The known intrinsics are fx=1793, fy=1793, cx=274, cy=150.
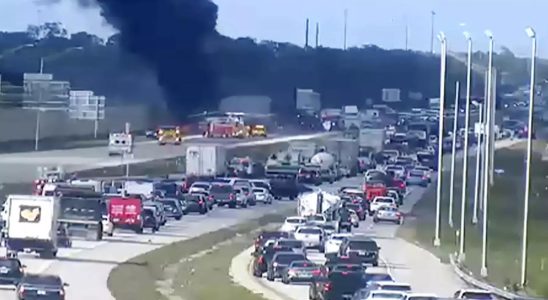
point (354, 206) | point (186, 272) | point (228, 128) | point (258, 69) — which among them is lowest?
point (186, 272)

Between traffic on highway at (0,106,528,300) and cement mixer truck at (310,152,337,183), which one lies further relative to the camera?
cement mixer truck at (310,152,337,183)

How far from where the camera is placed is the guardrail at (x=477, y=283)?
1383 inches

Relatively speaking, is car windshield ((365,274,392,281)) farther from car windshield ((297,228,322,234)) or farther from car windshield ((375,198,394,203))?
car windshield ((375,198,394,203))

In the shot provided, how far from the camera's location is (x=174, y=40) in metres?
86.7

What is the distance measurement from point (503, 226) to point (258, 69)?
63.6m

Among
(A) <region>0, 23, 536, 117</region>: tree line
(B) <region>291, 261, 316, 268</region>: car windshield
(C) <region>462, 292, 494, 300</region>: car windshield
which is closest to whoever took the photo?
(C) <region>462, 292, 494, 300</region>: car windshield

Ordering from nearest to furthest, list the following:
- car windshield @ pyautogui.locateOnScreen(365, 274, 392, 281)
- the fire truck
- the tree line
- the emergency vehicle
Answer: car windshield @ pyautogui.locateOnScreen(365, 274, 392, 281)
the emergency vehicle
the tree line
the fire truck

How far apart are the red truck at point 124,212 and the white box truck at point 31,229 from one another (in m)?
9.20

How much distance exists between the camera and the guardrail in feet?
115

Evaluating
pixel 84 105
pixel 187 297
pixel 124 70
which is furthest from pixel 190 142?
pixel 187 297

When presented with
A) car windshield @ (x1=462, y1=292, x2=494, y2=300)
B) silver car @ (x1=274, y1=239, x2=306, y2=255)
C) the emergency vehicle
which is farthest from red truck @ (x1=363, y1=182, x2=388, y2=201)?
car windshield @ (x1=462, y1=292, x2=494, y2=300)

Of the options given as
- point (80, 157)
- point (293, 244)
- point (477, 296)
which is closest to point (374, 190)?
point (80, 157)

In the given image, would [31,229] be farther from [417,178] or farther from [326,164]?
[326,164]

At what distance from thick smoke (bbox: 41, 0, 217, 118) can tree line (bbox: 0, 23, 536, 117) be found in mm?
715
